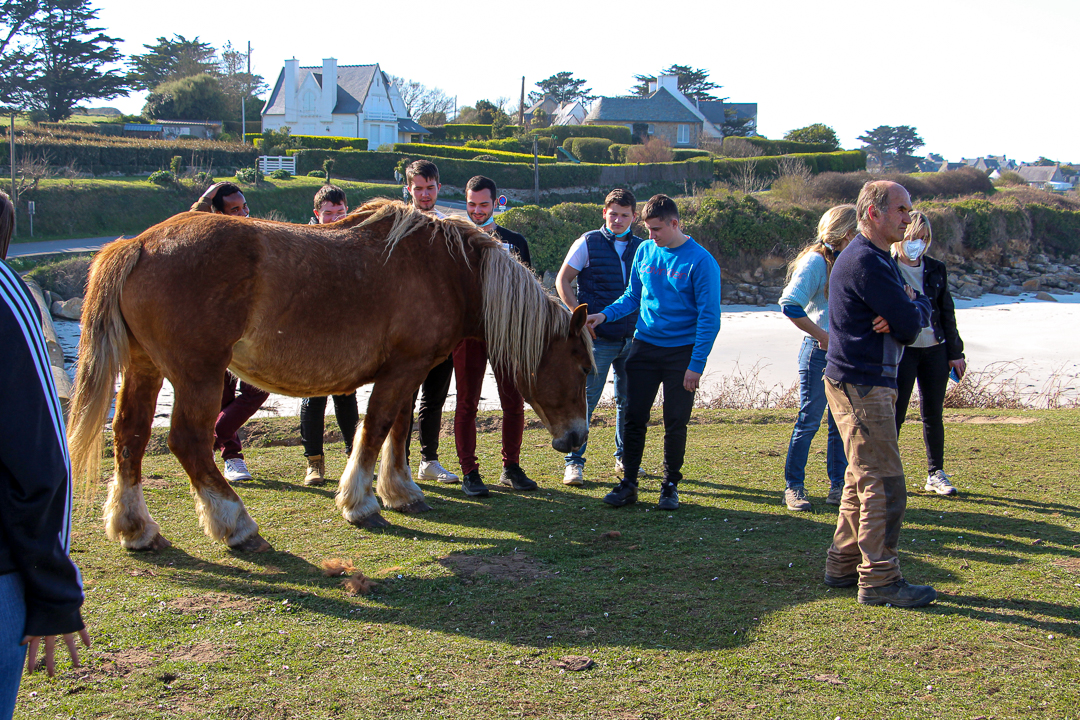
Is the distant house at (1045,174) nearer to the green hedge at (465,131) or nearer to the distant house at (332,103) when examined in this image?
the green hedge at (465,131)

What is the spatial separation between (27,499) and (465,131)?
52882mm

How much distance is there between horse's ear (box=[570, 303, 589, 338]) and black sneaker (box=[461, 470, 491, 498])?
4.30 feet

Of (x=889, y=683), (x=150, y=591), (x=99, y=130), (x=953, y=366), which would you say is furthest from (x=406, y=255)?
(x=99, y=130)

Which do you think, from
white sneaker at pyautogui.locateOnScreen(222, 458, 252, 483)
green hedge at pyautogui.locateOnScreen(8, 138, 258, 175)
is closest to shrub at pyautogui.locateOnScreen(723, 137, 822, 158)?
green hedge at pyautogui.locateOnScreen(8, 138, 258, 175)

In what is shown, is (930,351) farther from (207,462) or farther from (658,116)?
(658,116)

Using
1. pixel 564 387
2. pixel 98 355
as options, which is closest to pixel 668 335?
pixel 564 387

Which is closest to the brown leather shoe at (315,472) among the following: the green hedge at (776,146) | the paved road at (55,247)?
the paved road at (55,247)

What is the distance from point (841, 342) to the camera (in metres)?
3.64

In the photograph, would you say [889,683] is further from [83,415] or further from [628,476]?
[83,415]

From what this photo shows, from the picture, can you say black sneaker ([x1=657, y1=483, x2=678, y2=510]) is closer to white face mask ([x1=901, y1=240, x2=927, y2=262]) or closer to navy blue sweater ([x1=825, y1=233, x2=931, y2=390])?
navy blue sweater ([x1=825, y1=233, x2=931, y2=390])

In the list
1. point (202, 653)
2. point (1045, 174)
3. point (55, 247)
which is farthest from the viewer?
point (1045, 174)

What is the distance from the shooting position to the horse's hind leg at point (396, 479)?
5074 millimetres

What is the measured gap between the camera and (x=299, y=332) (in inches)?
172

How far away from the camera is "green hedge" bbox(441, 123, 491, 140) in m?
51.2
